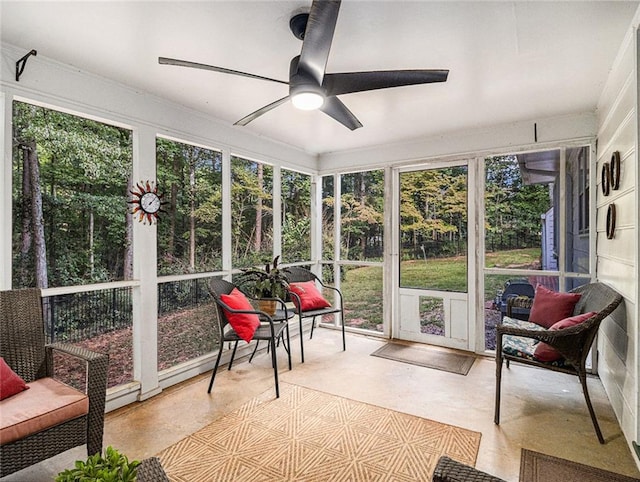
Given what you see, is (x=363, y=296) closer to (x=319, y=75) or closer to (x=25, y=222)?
(x=319, y=75)

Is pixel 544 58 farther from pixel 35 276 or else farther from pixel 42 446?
pixel 35 276

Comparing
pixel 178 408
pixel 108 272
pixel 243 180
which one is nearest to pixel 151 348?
pixel 178 408

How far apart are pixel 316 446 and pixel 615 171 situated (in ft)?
9.10

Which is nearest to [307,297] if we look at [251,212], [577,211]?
[251,212]

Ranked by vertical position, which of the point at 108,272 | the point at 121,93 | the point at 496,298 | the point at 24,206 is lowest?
the point at 496,298

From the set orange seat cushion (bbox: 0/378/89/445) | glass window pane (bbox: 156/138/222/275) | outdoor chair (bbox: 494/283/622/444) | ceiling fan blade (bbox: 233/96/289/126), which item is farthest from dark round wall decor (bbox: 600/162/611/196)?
orange seat cushion (bbox: 0/378/89/445)

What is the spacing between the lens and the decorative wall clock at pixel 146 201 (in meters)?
2.81

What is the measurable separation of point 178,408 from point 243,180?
2.40 meters

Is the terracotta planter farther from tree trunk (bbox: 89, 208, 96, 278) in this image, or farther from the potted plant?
Answer: tree trunk (bbox: 89, 208, 96, 278)

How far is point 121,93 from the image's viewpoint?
270 centimetres

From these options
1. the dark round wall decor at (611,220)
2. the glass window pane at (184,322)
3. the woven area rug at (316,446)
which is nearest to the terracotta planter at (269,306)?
the glass window pane at (184,322)

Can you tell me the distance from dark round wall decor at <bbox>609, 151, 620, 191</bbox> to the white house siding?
0.15 feet

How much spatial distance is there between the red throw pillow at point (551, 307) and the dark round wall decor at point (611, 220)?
569mm

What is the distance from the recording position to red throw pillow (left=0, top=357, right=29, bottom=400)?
5.73 ft
